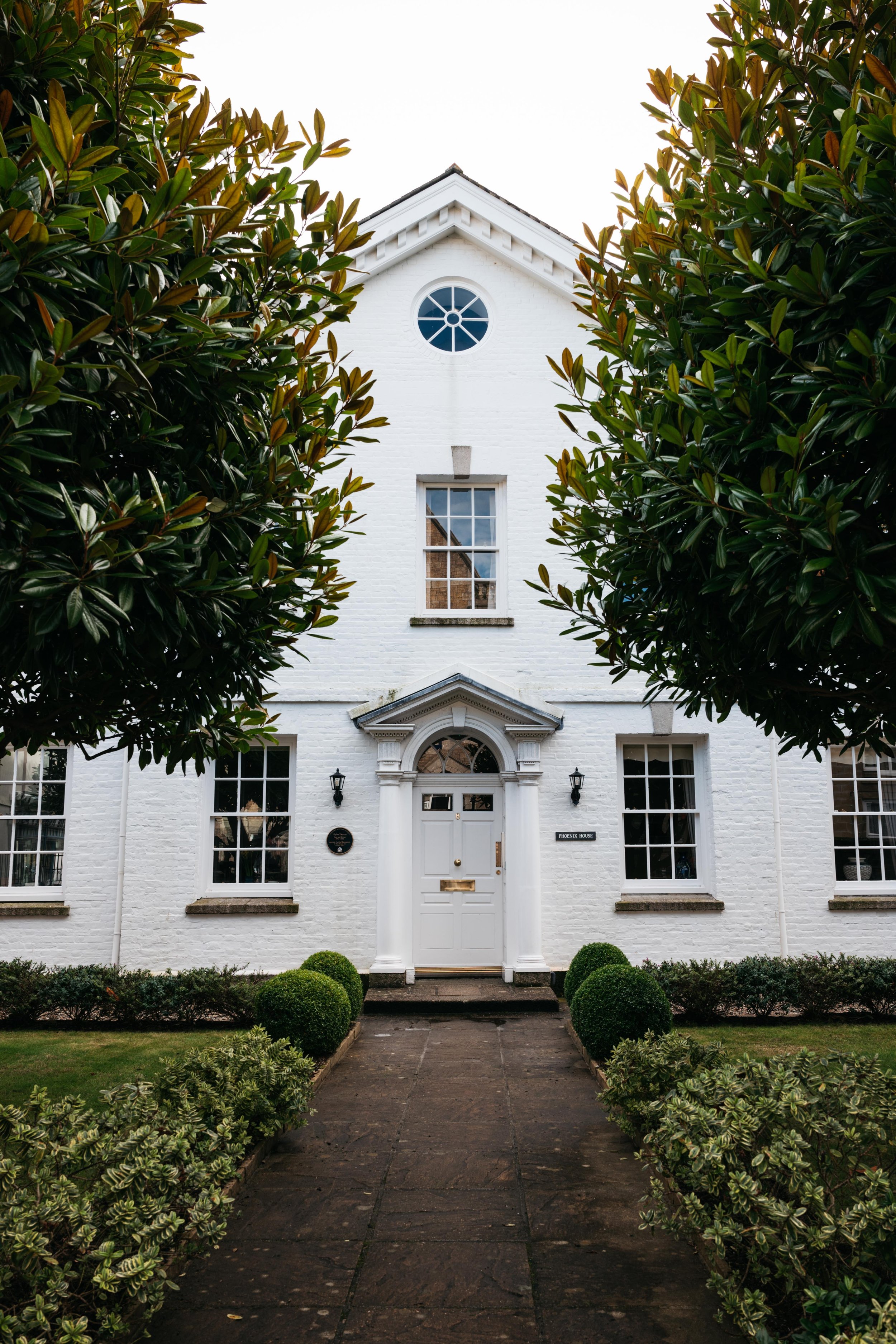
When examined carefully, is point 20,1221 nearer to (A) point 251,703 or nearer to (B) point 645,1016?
(A) point 251,703

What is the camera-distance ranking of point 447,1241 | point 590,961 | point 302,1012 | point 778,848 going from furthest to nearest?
point 778,848 < point 590,961 < point 302,1012 < point 447,1241

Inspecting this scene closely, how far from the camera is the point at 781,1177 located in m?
3.97

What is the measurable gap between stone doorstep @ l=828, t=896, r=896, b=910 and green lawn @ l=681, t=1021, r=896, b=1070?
1.68 meters

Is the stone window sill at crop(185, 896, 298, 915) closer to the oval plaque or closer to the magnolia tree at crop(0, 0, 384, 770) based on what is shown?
the oval plaque

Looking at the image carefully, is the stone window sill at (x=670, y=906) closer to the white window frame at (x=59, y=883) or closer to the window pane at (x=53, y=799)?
the white window frame at (x=59, y=883)

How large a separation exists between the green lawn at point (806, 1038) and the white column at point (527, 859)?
6.90 ft

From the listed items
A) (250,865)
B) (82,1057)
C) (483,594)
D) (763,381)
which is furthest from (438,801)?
(763,381)

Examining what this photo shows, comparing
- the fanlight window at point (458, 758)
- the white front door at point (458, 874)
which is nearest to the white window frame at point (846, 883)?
the white front door at point (458, 874)

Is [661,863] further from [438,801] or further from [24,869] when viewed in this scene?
[24,869]

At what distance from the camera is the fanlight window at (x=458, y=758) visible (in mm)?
12727

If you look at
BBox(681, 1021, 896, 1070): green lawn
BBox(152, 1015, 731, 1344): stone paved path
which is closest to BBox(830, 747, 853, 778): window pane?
BBox(681, 1021, 896, 1070): green lawn

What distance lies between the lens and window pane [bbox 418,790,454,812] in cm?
1268

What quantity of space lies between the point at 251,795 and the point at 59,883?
2.64 metres

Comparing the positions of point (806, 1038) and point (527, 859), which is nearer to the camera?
point (806, 1038)
